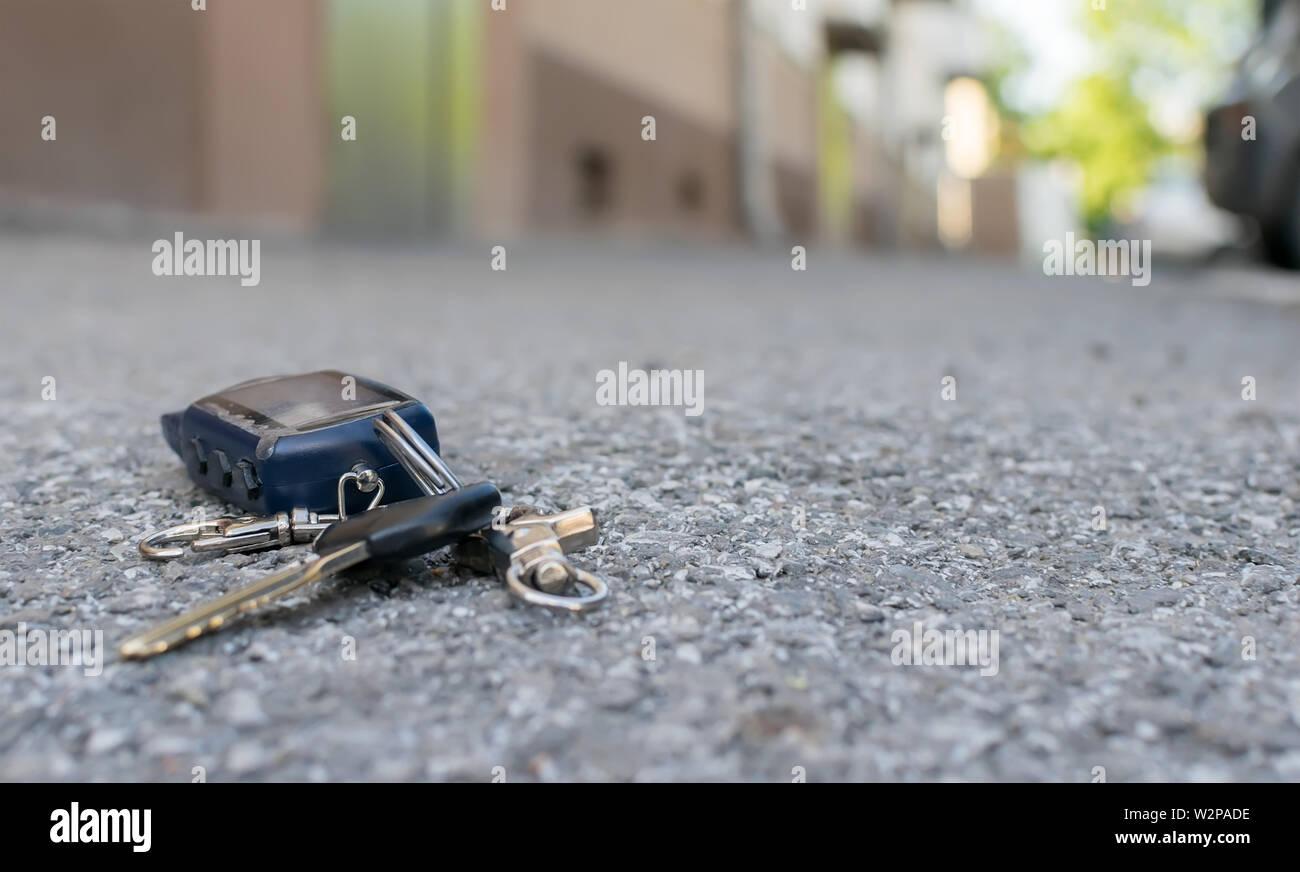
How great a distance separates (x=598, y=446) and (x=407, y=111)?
683cm

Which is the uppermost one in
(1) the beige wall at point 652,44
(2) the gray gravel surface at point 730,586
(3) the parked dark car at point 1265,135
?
(1) the beige wall at point 652,44

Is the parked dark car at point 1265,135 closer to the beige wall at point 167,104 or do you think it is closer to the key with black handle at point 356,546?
the key with black handle at point 356,546

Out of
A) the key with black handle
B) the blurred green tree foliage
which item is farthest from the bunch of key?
the blurred green tree foliage

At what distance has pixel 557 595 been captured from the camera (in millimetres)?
1209

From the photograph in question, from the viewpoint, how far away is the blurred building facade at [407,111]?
19.7 ft

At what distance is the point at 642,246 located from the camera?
33.5ft

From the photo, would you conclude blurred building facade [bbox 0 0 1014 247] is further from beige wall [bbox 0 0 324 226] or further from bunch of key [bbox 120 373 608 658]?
bunch of key [bbox 120 373 608 658]

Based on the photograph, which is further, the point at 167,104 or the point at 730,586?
the point at 167,104

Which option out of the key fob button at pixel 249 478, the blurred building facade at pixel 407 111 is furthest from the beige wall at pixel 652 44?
the key fob button at pixel 249 478

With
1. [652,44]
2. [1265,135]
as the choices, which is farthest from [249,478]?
[652,44]

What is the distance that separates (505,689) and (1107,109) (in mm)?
28617

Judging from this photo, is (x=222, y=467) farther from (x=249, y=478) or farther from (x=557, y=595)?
(x=557, y=595)

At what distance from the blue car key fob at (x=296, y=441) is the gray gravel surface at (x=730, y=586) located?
112 mm
